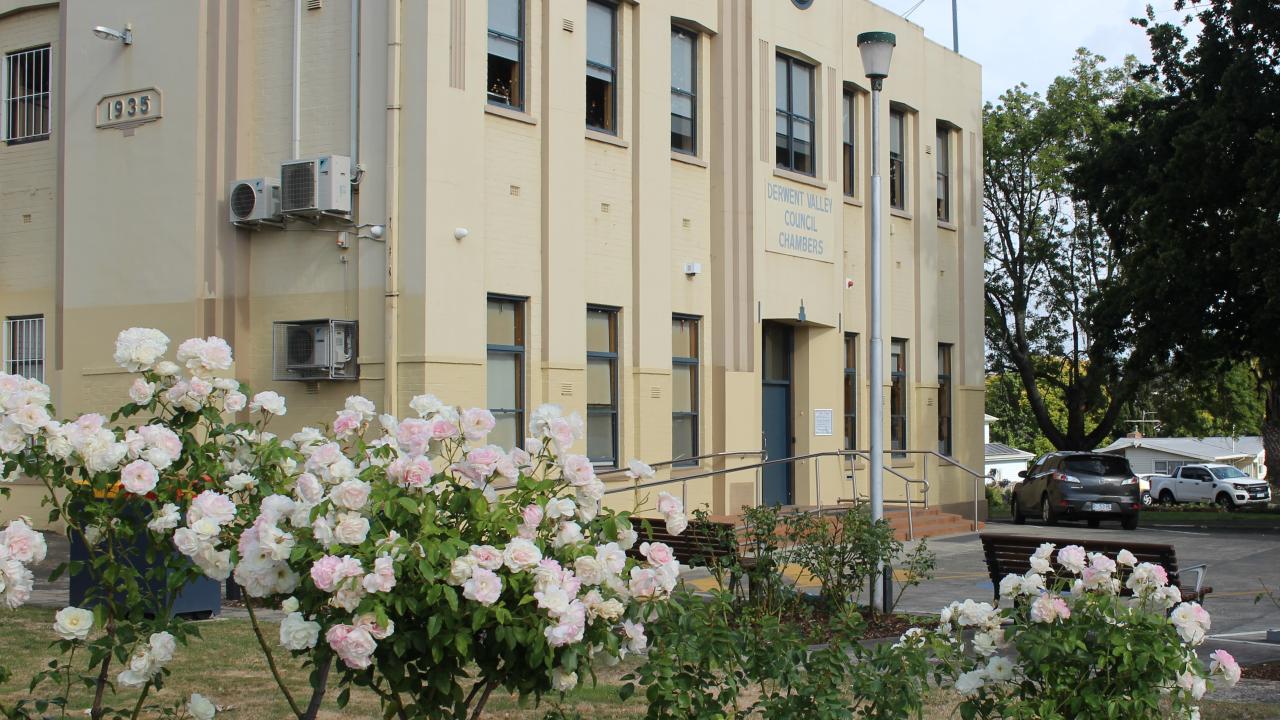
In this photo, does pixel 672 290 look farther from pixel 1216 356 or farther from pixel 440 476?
→ pixel 440 476

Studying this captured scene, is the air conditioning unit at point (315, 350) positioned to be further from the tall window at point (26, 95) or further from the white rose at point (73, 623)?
the white rose at point (73, 623)

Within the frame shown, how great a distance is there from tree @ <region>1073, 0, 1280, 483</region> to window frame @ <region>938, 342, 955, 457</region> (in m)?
4.01

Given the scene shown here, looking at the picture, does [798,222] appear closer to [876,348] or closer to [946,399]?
[946,399]

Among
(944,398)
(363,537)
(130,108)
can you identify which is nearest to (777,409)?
(944,398)

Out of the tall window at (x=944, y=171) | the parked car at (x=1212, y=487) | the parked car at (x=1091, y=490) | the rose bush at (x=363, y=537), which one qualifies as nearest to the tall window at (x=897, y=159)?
the tall window at (x=944, y=171)

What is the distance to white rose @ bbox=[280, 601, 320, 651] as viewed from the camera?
4625 millimetres

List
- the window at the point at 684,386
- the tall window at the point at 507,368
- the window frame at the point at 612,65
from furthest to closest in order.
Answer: the window at the point at 684,386 < the window frame at the point at 612,65 < the tall window at the point at 507,368

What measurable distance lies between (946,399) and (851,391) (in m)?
4.43

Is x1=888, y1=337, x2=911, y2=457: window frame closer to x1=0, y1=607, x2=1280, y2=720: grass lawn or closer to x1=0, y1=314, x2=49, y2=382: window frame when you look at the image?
x1=0, y1=314, x2=49, y2=382: window frame

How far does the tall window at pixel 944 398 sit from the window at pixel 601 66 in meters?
11.7

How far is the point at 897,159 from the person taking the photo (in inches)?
1085

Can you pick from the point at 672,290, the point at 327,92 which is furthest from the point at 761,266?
the point at 327,92

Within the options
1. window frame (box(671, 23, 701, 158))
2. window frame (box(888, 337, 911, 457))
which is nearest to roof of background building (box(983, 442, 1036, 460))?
window frame (box(888, 337, 911, 457))

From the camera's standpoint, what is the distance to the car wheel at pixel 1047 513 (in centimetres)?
2827
